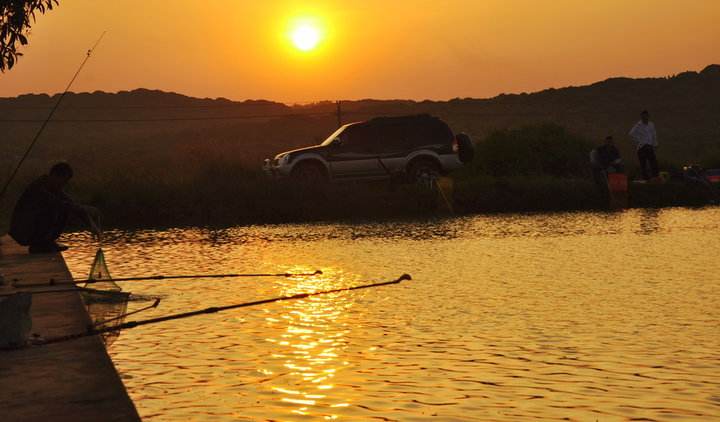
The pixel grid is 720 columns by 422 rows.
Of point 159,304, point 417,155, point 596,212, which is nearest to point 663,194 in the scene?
point 596,212

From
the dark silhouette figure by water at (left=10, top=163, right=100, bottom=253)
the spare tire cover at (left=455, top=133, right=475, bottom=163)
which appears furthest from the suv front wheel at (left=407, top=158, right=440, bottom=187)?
the dark silhouette figure by water at (left=10, top=163, right=100, bottom=253)

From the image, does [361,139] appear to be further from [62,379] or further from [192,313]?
[62,379]

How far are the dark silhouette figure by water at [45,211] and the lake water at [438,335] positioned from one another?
830mm

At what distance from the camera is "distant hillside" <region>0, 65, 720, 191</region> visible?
406ft

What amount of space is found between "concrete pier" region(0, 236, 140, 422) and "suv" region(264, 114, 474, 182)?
20088 mm

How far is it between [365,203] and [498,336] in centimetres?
1867

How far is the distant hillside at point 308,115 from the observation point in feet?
406

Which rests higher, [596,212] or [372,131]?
[372,131]

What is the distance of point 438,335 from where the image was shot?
39.5 feet

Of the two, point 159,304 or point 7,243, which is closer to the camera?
point 159,304

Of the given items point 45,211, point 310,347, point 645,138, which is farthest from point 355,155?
point 310,347

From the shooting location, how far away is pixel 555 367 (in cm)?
1027

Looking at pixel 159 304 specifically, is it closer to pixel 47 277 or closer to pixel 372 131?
pixel 47 277

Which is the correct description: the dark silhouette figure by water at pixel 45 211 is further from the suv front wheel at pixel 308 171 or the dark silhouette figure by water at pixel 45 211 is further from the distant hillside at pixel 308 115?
the distant hillside at pixel 308 115
